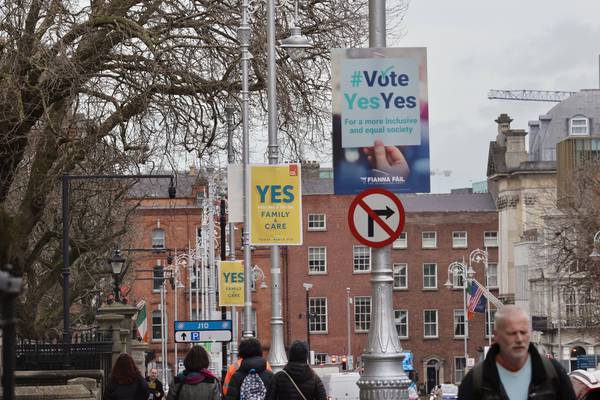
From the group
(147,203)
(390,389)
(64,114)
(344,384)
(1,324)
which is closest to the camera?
(1,324)

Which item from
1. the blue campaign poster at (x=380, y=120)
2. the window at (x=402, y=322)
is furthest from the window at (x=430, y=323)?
the blue campaign poster at (x=380, y=120)

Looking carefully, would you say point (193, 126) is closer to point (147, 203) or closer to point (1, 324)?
point (1, 324)

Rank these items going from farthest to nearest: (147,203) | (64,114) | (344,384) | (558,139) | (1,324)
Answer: (558,139), (147,203), (344,384), (64,114), (1,324)

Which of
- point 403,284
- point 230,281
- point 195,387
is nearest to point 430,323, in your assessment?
point 403,284

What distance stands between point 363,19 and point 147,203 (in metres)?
94.0

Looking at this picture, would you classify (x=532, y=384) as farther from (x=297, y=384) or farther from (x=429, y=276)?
(x=429, y=276)

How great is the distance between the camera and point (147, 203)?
12419 centimetres

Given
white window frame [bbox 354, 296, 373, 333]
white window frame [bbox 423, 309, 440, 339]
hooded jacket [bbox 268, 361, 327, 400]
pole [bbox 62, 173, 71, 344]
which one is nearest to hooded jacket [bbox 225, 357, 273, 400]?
hooded jacket [bbox 268, 361, 327, 400]

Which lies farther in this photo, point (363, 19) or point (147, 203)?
point (147, 203)

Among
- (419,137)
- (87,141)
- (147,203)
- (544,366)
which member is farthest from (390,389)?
(147,203)

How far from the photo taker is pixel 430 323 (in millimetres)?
126500

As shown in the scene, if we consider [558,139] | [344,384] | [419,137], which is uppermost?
[558,139]

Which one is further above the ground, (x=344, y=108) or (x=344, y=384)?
(x=344, y=108)

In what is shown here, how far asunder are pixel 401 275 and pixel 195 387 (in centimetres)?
11135
